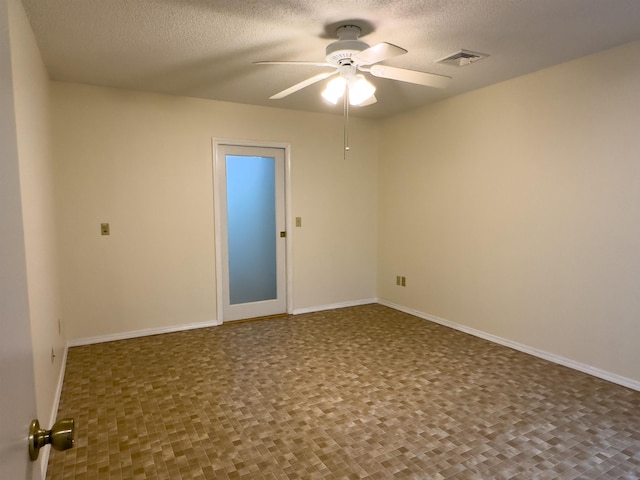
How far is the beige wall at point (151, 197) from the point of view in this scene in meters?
3.63

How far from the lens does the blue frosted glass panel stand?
4.38 m

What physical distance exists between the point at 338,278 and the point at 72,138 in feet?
10.5

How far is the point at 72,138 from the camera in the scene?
358 centimetres

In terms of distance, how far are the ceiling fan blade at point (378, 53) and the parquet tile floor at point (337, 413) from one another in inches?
83.5

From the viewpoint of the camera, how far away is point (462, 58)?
297 cm

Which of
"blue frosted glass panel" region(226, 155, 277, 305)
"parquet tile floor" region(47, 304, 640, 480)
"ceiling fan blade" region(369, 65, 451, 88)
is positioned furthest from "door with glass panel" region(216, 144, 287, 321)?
"ceiling fan blade" region(369, 65, 451, 88)

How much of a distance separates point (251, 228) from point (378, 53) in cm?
270

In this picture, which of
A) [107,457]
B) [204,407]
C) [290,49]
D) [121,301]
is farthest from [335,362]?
[290,49]

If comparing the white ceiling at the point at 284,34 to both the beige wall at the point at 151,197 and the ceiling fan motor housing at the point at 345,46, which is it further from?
the beige wall at the point at 151,197

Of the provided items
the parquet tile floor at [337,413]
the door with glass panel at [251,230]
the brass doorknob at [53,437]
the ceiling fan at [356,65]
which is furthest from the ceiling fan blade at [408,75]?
the brass doorknob at [53,437]

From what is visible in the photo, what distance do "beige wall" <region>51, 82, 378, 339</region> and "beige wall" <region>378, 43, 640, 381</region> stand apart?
125cm

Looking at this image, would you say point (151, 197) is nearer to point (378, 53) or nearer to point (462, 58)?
point (378, 53)

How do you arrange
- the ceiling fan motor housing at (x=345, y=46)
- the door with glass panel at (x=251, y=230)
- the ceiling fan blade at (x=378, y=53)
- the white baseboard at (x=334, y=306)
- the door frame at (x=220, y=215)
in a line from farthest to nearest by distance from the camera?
1. the white baseboard at (x=334, y=306)
2. the door with glass panel at (x=251, y=230)
3. the door frame at (x=220, y=215)
4. the ceiling fan motor housing at (x=345, y=46)
5. the ceiling fan blade at (x=378, y=53)

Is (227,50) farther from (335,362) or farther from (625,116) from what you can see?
(625,116)
